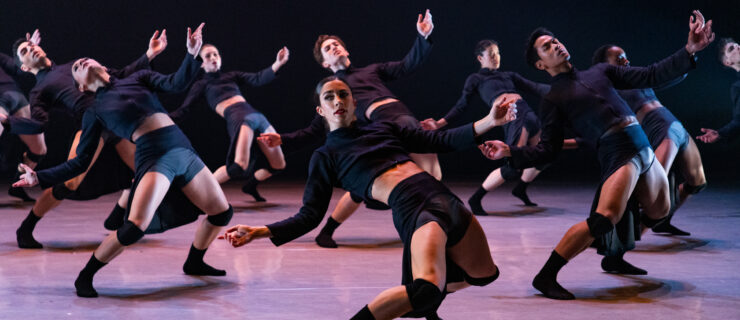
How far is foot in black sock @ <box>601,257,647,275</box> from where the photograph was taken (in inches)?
156

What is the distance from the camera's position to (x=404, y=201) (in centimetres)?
279

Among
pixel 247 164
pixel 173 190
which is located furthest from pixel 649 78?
pixel 247 164

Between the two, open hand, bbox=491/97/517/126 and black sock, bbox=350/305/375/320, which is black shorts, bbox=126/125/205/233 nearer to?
black sock, bbox=350/305/375/320

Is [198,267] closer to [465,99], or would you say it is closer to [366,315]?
[366,315]

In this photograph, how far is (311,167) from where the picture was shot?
294cm

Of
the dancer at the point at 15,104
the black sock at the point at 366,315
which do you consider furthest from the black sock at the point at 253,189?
the black sock at the point at 366,315

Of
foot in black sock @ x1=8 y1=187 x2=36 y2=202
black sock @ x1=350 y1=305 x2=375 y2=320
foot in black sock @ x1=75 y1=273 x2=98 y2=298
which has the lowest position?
foot in black sock @ x1=8 y1=187 x2=36 y2=202

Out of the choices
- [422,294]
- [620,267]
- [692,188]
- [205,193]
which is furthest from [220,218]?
[692,188]

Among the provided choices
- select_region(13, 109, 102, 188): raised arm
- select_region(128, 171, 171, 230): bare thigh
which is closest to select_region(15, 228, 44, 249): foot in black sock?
select_region(13, 109, 102, 188): raised arm

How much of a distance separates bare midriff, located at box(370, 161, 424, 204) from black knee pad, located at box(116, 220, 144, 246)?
127 cm

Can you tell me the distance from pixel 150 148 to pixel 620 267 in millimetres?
2328

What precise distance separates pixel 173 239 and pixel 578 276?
101 inches

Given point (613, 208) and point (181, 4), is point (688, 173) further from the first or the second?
point (181, 4)

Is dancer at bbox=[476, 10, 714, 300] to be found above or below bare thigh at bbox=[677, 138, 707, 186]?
above
